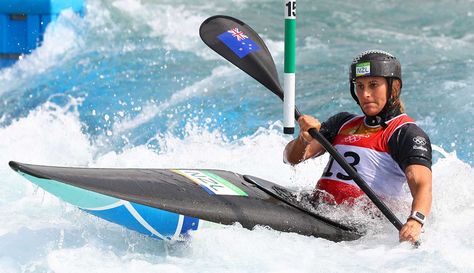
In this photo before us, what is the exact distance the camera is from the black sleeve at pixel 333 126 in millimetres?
4090

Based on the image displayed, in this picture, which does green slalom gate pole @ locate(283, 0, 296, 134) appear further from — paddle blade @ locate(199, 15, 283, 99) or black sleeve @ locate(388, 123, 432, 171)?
black sleeve @ locate(388, 123, 432, 171)

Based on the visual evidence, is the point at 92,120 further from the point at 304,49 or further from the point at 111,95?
the point at 304,49

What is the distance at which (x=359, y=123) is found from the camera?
13.1 ft

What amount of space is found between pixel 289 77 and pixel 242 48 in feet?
1.55

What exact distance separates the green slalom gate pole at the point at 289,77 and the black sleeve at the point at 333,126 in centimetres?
18

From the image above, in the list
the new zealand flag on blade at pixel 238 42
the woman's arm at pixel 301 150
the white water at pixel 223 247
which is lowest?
the white water at pixel 223 247

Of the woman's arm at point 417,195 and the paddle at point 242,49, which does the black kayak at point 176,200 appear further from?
the paddle at point 242,49

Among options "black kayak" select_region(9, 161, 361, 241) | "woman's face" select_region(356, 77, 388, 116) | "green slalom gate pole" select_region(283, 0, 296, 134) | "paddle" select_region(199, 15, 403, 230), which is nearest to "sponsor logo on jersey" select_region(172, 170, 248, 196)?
"black kayak" select_region(9, 161, 361, 241)

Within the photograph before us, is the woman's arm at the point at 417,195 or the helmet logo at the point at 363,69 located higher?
the helmet logo at the point at 363,69

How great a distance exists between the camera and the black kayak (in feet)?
11.2

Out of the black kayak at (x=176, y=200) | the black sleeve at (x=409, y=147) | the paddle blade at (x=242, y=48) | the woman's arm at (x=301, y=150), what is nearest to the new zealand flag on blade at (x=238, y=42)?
the paddle blade at (x=242, y=48)

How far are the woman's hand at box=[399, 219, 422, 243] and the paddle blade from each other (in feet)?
3.15

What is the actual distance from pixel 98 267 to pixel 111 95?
439 centimetres

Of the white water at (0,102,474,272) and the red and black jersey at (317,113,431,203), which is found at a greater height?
the red and black jersey at (317,113,431,203)
